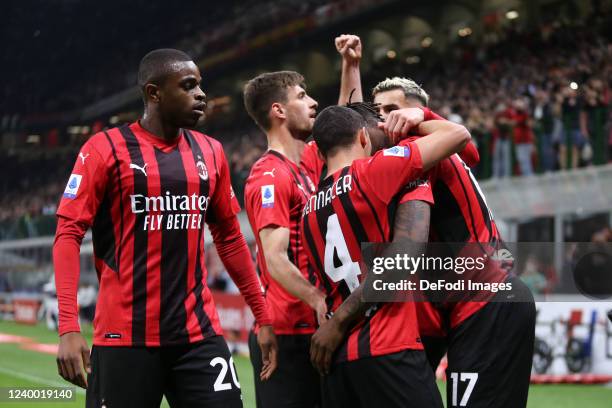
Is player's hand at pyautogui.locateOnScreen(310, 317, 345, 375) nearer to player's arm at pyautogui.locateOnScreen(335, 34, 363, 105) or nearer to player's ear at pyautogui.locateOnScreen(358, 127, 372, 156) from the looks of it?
player's ear at pyautogui.locateOnScreen(358, 127, 372, 156)

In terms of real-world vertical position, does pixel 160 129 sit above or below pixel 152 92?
below

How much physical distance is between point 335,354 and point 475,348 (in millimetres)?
579

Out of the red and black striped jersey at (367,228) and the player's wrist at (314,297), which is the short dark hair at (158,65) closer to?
the red and black striped jersey at (367,228)

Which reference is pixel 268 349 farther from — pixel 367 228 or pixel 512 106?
pixel 512 106

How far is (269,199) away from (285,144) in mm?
548

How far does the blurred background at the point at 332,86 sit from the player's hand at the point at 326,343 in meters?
4.48

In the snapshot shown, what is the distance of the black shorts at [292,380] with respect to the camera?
432cm

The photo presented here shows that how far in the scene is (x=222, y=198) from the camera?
416 cm

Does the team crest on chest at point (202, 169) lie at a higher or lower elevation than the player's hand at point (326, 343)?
higher

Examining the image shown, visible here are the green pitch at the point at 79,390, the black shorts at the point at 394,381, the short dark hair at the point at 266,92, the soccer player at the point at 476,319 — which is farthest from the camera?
the green pitch at the point at 79,390

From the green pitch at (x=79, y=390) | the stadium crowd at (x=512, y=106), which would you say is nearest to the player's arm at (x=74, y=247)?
the stadium crowd at (x=512, y=106)

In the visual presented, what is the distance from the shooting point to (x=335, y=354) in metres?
3.43

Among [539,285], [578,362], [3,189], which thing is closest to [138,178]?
[539,285]

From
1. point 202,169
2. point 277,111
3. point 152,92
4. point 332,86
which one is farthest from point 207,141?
point 332,86
